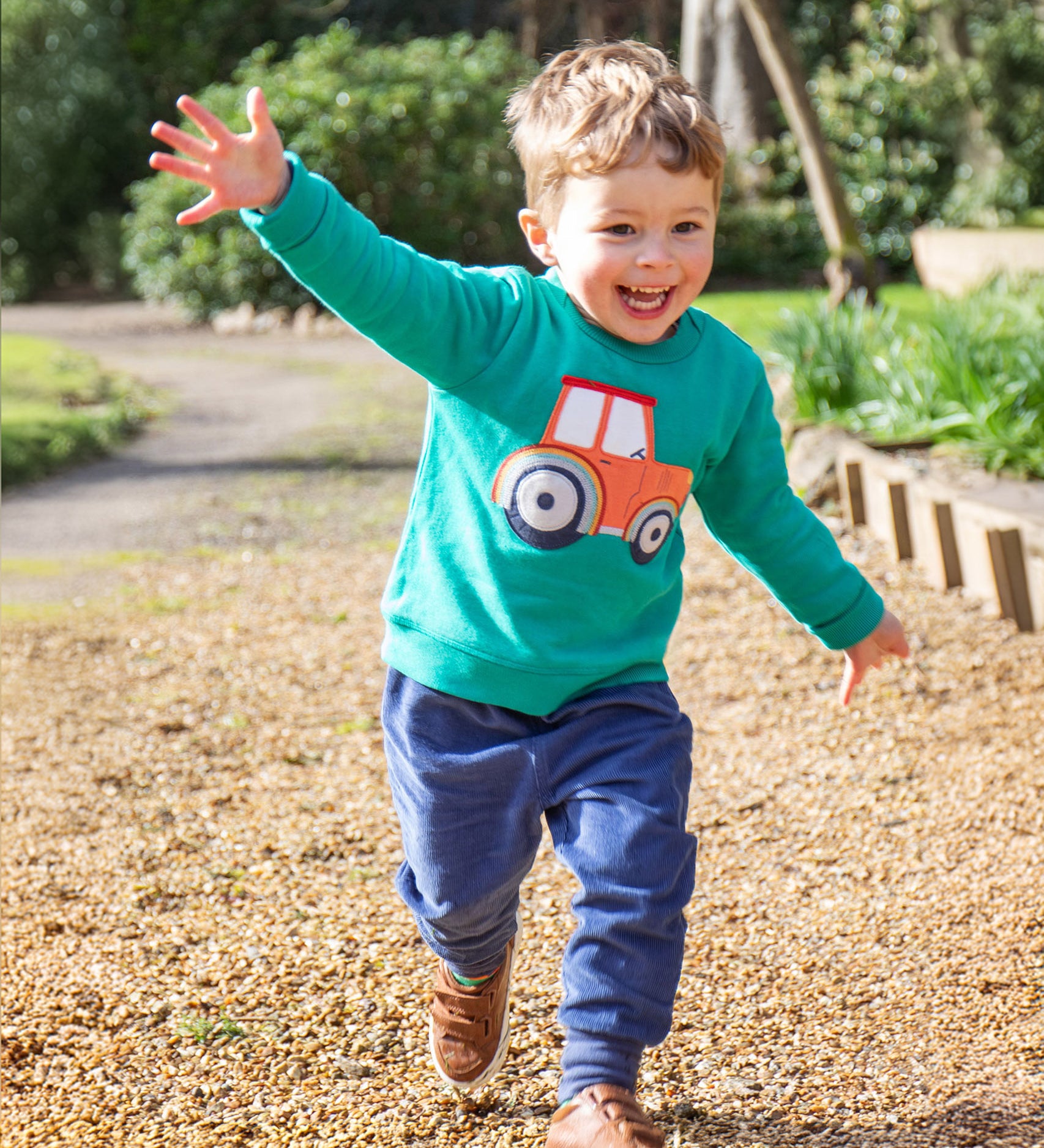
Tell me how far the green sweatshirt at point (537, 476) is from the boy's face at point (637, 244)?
2.4 inches

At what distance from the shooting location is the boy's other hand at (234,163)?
1690mm

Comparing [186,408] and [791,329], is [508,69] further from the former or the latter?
[791,329]

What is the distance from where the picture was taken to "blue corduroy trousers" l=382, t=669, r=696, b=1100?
1.84 m

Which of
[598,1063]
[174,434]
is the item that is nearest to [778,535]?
[598,1063]

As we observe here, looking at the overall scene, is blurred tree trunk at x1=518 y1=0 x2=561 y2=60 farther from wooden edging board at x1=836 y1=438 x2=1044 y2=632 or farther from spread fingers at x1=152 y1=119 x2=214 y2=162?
spread fingers at x1=152 y1=119 x2=214 y2=162

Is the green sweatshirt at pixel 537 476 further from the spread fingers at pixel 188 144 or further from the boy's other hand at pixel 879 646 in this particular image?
the boy's other hand at pixel 879 646

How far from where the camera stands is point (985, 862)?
113 inches

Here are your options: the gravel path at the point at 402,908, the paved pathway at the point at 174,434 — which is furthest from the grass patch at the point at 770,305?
the gravel path at the point at 402,908

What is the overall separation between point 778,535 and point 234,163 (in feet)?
3.32

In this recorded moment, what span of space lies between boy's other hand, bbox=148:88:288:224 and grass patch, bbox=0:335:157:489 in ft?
14.2

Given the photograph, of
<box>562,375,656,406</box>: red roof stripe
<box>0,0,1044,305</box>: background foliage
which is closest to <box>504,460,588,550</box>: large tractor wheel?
<box>562,375,656,406</box>: red roof stripe

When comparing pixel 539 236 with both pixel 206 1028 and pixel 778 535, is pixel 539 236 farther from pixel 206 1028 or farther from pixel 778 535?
pixel 206 1028

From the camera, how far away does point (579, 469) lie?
6.35 ft

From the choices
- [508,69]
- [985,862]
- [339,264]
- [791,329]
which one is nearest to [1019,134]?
[508,69]
